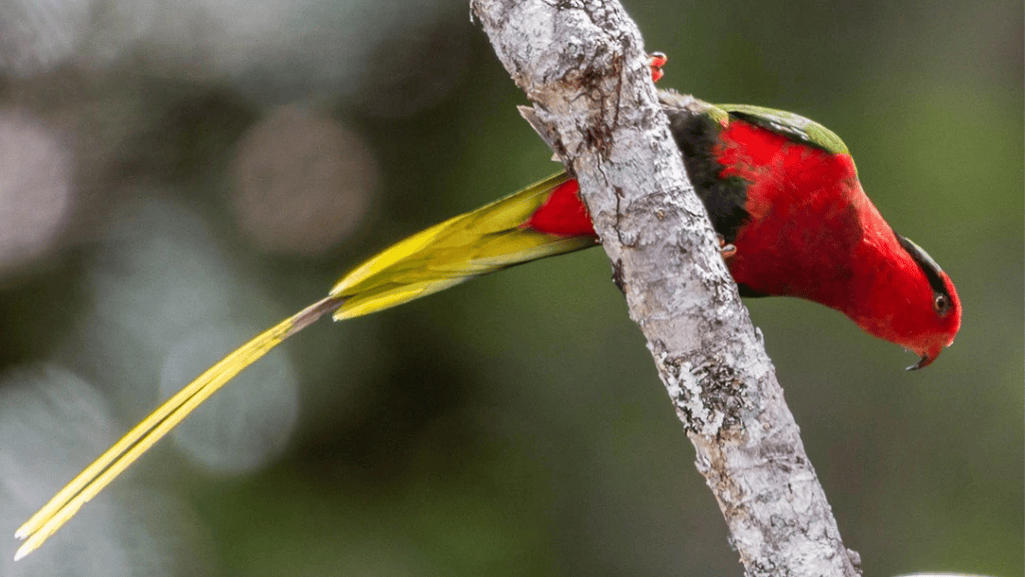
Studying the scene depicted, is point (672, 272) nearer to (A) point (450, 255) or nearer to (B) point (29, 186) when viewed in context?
(A) point (450, 255)

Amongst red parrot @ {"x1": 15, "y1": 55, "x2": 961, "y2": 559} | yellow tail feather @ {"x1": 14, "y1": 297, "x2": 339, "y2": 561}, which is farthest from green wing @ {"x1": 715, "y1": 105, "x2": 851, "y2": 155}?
yellow tail feather @ {"x1": 14, "y1": 297, "x2": 339, "y2": 561}

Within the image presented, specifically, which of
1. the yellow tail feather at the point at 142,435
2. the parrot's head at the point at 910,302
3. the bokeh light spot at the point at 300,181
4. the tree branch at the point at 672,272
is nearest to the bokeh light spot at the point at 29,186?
the bokeh light spot at the point at 300,181

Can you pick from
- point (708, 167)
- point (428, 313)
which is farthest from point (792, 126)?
point (428, 313)

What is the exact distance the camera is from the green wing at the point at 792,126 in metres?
1.52

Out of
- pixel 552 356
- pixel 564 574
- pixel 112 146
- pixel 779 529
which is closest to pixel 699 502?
pixel 564 574

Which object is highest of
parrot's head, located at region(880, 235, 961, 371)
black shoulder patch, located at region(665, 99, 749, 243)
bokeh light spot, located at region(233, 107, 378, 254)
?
bokeh light spot, located at region(233, 107, 378, 254)

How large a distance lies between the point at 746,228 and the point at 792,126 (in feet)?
0.76

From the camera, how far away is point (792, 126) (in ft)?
5.01

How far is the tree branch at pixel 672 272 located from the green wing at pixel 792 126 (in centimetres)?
70

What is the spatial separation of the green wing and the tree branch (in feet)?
2.29

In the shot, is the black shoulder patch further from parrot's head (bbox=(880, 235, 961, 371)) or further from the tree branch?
the tree branch

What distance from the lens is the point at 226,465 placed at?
1823 millimetres

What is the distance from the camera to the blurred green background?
180 centimetres

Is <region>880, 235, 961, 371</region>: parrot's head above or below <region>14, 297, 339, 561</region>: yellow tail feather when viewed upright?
below
